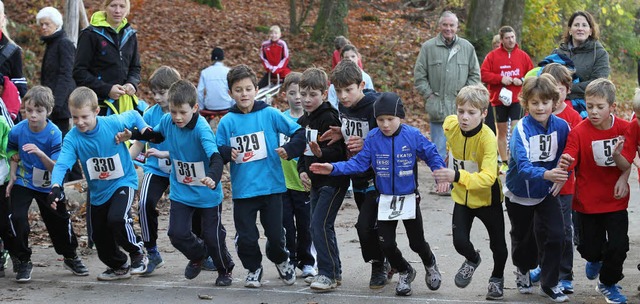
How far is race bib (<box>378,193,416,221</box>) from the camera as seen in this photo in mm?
7520

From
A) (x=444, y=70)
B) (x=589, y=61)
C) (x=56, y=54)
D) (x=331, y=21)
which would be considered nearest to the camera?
(x=589, y=61)

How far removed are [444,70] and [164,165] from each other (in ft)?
18.1

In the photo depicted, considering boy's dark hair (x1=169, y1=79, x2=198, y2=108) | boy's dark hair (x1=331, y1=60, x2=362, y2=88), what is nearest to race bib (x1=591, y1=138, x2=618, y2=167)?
boy's dark hair (x1=331, y1=60, x2=362, y2=88)

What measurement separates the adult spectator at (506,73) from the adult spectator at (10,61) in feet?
24.1

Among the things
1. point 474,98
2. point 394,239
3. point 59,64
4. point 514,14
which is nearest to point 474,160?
point 474,98

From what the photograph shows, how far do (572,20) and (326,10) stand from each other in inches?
636

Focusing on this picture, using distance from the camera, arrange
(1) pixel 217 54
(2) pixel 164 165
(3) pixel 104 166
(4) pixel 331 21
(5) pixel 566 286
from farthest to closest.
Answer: (4) pixel 331 21 → (1) pixel 217 54 → (2) pixel 164 165 → (3) pixel 104 166 → (5) pixel 566 286

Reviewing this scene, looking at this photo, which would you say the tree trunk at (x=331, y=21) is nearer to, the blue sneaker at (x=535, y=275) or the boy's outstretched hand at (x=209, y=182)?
the blue sneaker at (x=535, y=275)

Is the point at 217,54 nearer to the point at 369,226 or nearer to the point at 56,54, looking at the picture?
the point at 56,54

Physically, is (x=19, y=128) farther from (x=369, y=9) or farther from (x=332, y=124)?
(x=369, y=9)

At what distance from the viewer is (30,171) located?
867 centimetres

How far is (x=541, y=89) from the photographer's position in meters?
7.22

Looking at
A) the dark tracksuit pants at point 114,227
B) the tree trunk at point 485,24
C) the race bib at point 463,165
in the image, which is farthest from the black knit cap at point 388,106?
the tree trunk at point 485,24

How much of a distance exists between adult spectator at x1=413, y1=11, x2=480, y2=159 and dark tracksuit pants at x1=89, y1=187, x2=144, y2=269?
19.1ft
